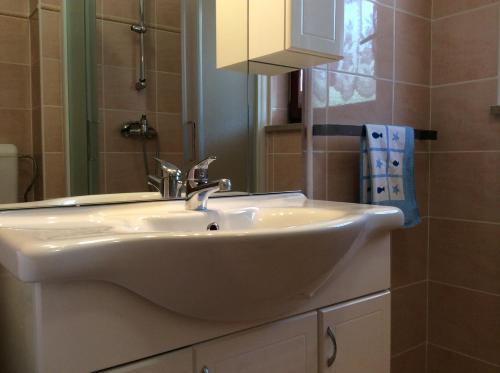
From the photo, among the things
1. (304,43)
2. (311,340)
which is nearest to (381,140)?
(304,43)

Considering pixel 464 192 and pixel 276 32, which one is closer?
pixel 276 32

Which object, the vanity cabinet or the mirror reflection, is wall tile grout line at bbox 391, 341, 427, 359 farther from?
the mirror reflection

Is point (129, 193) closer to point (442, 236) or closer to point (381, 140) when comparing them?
point (381, 140)

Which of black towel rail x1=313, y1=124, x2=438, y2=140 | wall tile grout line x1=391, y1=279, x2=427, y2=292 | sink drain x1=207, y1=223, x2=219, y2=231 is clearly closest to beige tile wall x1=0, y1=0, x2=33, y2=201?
sink drain x1=207, y1=223, x2=219, y2=231

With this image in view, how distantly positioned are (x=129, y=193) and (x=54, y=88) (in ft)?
0.96

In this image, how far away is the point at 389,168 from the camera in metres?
1.62

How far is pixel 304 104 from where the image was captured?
59.9 inches

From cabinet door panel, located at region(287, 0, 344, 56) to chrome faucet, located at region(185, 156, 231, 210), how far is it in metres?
0.41

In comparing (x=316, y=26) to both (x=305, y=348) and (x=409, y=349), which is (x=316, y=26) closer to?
(x=305, y=348)

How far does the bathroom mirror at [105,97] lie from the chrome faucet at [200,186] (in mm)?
75

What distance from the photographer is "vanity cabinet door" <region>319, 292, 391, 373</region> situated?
102cm

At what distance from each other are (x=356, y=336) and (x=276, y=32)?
31.9 inches

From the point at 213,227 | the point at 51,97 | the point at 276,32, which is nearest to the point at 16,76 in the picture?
the point at 51,97

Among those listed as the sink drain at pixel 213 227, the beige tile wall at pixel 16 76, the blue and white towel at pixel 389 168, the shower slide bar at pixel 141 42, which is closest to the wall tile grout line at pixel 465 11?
the blue and white towel at pixel 389 168
